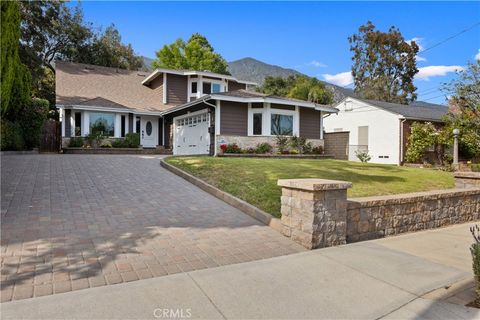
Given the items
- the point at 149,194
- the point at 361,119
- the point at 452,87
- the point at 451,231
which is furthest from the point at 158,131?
the point at 451,231

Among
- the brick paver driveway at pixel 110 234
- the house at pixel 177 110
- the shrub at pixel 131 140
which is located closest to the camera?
the brick paver driveway at pixel 110 234

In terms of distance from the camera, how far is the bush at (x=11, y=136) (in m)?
13.6

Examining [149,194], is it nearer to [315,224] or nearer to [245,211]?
[245,211]

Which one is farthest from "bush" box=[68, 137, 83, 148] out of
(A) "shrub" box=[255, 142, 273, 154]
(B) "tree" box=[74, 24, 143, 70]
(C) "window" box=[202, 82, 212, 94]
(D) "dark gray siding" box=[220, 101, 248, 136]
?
(B) "tree" box=[74, 24, 143, 70]

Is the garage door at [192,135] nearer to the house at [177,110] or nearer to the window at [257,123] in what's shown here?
the house at [177,110]

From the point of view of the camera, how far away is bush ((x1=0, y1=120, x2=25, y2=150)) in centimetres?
1358

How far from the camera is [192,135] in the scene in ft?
63.8

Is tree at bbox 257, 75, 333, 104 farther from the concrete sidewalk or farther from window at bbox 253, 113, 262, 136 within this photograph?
the concrete sidewalk

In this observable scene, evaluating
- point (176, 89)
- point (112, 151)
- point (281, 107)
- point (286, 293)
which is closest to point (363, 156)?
point (281, 107)

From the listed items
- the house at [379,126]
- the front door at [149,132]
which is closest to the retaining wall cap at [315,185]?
the house at [379,126]

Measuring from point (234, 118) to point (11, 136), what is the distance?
33.4ft

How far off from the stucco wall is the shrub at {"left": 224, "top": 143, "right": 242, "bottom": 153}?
9179 mm

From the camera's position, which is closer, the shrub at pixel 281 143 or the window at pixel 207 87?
the shrub at pixel 281 143

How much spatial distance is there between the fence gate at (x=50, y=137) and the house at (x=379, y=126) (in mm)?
17510
